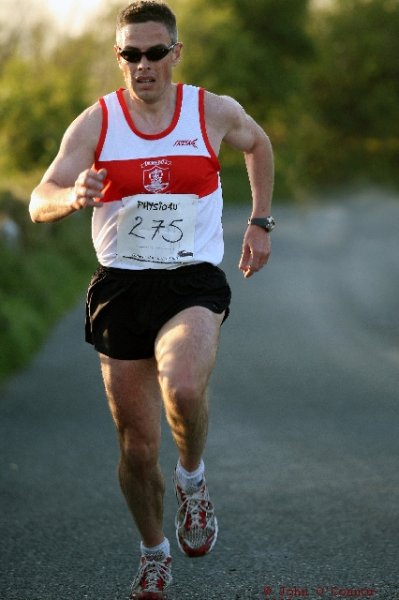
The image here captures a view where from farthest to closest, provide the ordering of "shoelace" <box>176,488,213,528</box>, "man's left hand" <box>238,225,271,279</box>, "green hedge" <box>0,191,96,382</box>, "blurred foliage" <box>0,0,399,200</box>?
"blurred foliage" <box>0,0,399,200</box> < "green hedge" <box>0,191,96,382</box> < "man's left hand" <box>238,225,271,279</box> < "shoelace" <box>176,488,213,528</box>

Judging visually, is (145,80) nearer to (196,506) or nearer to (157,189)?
(157,189)

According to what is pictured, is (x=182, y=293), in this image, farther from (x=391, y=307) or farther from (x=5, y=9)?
(x=5, y=9)

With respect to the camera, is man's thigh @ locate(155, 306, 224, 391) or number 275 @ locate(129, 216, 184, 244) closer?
man's thigh @ locate(155, 306, 224, 391)

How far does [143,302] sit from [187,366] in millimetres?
368

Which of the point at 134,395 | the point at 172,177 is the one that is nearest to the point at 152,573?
the point at 134,395

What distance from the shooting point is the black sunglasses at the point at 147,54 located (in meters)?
5.00

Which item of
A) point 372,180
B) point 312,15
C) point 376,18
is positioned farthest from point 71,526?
point 312,15

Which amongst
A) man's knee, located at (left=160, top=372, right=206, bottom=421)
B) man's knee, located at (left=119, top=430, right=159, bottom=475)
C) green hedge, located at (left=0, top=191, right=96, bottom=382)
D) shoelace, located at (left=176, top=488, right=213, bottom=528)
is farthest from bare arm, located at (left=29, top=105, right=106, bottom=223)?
green hedge, located at (left=0, top=191, right=96, bottom=382)

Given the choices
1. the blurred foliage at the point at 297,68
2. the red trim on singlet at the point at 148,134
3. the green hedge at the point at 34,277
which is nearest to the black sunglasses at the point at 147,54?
the red trim on singlet at the point at 148,134

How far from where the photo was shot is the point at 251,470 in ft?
25.3

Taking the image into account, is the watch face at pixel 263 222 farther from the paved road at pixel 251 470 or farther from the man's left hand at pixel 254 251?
the paved road at pixel 251 470

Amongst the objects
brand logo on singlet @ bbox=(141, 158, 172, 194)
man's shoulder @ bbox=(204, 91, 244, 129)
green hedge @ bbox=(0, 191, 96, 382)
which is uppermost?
man's shoulder @ bbox=(204, 91, 244, 129)

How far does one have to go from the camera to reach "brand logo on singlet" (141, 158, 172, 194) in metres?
4.95

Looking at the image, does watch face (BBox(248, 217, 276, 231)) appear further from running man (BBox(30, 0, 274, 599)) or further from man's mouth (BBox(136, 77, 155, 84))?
man's mouth (BBox(136, 77, 155, 84))
